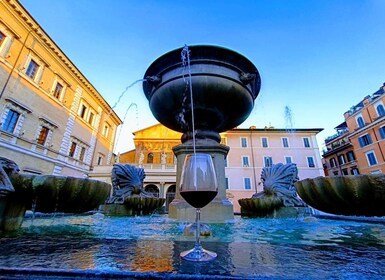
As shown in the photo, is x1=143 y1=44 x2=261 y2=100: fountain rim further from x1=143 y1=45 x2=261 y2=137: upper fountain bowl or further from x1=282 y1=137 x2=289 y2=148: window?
x1=282 y1=137 x2=289 y2=148: window

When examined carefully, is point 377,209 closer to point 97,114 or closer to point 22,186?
point 22,186

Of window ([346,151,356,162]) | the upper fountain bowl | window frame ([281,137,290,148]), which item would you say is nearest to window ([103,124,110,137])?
the upper fountain bowl

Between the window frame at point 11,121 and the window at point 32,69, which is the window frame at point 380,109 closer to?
the window at point 32,69

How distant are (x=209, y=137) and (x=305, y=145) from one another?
2655cm

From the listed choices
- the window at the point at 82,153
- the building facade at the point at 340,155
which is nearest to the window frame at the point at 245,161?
the building facade at the point at 340,155

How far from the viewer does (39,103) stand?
49.6ft

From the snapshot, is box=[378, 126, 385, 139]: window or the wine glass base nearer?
the wine glass base

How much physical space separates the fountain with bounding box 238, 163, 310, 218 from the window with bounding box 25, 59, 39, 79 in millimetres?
18307

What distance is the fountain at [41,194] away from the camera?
1701 mm

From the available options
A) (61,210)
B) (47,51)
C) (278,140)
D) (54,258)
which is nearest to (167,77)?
(61,210)

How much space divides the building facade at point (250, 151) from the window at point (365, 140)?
5.54 metres

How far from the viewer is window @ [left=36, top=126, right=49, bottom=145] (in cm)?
1497

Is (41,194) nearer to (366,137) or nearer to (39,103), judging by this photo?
(39,103)

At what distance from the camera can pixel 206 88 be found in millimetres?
3465
